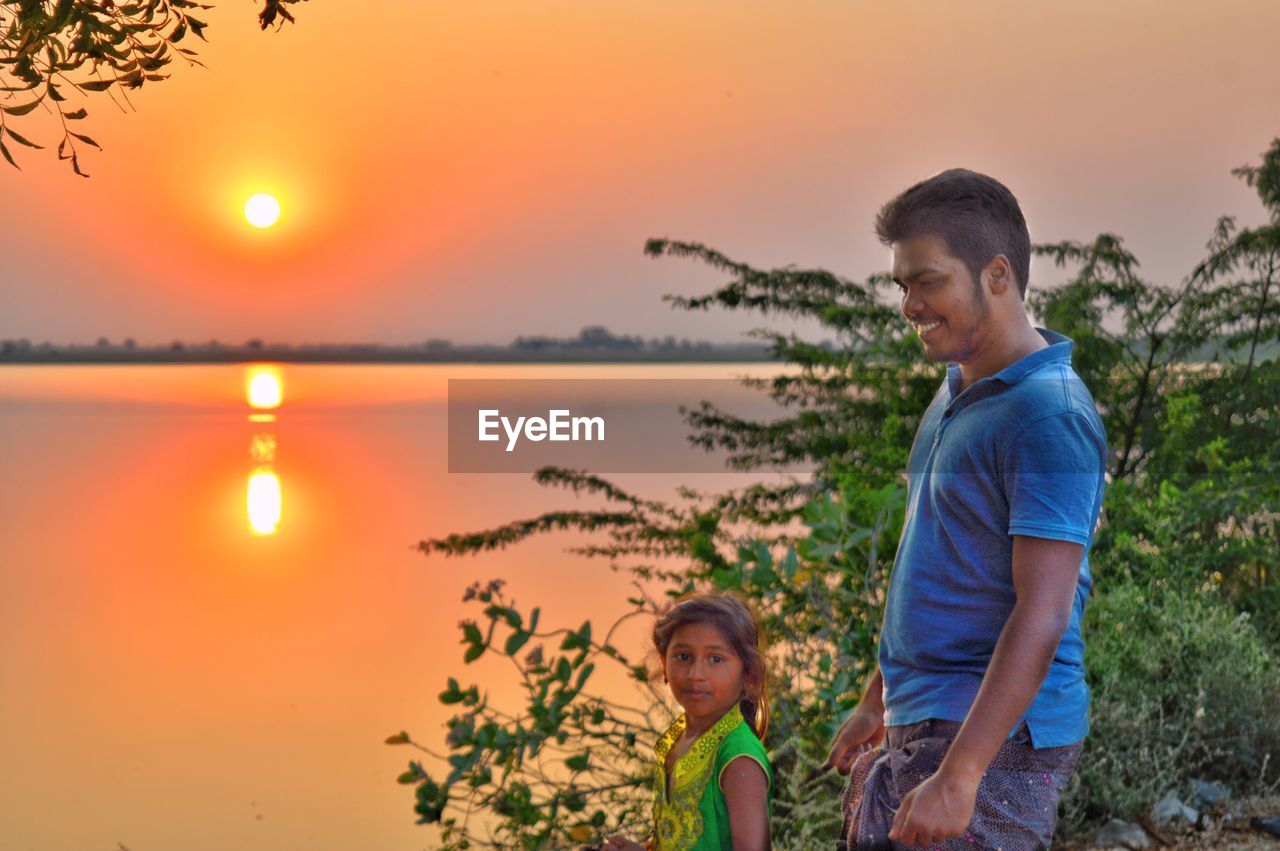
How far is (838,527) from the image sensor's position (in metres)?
3.68

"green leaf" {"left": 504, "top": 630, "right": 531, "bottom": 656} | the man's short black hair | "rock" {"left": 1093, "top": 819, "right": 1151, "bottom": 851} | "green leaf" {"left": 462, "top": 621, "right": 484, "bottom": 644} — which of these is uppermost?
the man's short black hair

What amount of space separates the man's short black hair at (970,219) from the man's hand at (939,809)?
1.76 feet

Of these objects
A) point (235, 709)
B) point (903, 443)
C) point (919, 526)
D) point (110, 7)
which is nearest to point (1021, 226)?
point (919, 526)

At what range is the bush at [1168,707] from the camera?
3445 millimetres

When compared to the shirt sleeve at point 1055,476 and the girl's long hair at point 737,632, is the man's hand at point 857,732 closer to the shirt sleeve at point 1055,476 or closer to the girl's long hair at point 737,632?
the girl's long hair at point 737,632

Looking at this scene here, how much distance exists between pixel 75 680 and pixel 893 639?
6.19 m

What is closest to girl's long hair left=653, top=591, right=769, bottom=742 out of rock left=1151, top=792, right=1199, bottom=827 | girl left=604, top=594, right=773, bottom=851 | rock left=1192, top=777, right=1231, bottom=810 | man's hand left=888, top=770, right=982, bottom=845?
girl left=604, top=594, right=773, bottom=851

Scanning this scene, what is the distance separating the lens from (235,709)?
653 centimetres

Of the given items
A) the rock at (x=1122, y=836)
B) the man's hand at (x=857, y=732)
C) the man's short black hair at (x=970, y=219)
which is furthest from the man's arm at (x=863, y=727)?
the rock at (x=1122, y=836)

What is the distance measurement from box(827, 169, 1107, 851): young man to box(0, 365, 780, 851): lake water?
8.84 ft

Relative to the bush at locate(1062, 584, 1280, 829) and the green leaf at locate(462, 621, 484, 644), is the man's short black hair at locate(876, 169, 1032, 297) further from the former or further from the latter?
the bush at locate(1062, 584, 1280, 829)

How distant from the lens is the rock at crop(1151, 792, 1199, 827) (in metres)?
3.38

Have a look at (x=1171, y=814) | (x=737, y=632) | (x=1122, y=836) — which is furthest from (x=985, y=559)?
(x=1171, y=814)

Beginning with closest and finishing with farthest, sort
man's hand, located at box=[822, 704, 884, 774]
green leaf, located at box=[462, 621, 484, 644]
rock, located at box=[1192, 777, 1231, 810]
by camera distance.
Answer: man's hand, located at box=[822, 704, 884, 774], green leaf, located at box=[462, 621, 484, 644], rock, located at box=[1192, 777, 1231, 810]
